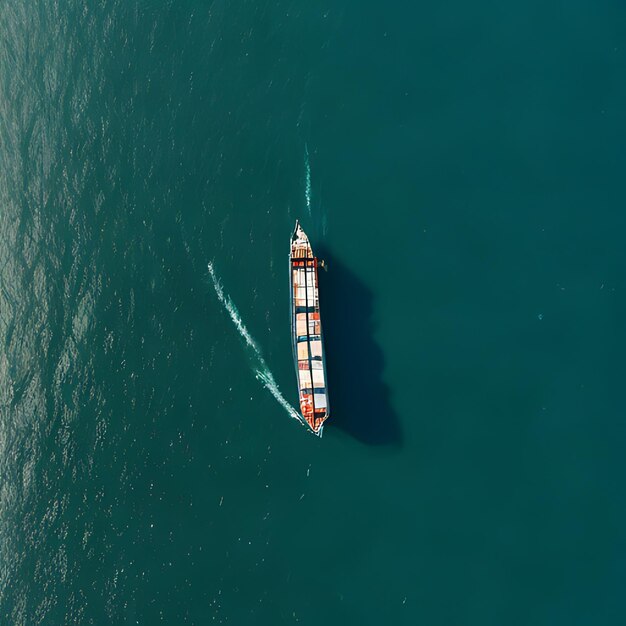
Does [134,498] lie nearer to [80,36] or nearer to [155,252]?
[155,252]

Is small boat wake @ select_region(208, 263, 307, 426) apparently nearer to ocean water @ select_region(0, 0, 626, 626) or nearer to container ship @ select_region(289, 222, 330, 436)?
ocean water @ select_region(0, 0, 626, 626)

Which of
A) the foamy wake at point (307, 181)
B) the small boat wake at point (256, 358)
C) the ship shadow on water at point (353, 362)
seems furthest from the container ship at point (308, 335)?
the foamy wake at point (307, 181)

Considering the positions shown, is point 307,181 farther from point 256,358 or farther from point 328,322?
point 256,358

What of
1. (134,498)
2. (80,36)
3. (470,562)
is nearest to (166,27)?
(80,36)

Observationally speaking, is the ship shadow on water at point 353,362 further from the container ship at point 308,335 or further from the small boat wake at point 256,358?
the small boat wake at point 256,358

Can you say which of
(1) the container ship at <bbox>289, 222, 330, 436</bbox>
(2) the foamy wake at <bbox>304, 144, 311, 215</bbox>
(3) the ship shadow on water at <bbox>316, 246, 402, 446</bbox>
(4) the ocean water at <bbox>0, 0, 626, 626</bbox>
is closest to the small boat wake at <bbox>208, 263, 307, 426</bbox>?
(4) the ocean water at <bbox>0, 0, 626, 626</bbox>

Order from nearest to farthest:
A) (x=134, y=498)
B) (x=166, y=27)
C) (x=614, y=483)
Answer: (x=614, y=483) < (x=134, y=498) < (x=166, y=27)

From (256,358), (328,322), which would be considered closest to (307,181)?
(328,322)
